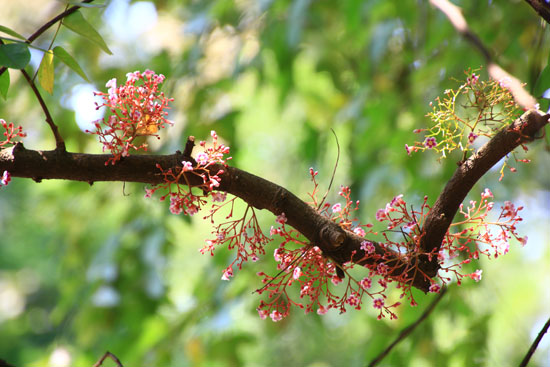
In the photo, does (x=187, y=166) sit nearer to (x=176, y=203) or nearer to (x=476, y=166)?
(x=176, y=203)

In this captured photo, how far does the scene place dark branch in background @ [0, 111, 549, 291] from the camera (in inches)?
17.7

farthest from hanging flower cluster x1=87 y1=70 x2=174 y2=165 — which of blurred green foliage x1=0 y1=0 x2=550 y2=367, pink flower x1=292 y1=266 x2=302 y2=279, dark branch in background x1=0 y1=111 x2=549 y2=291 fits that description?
blurred green foliage x1=0 y1=0 x2=550 y2=367

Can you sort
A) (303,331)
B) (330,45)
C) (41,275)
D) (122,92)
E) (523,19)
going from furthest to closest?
1. (41,275)
2. (303,331)
3. (330,45)
4. (523,19)
5. (122,92)

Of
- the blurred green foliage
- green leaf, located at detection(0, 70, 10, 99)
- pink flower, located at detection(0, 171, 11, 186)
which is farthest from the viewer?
the blurred green foliage

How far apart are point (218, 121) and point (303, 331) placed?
1892mm

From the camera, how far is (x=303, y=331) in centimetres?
303

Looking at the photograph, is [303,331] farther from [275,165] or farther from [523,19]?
[523,19]

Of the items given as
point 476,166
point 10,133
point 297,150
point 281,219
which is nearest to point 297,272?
point 281,219

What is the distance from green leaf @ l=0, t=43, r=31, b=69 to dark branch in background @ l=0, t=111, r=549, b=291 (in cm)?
7

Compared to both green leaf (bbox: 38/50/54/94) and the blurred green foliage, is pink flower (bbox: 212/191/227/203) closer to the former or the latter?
green leaf (bbox: 38/50/54/94)

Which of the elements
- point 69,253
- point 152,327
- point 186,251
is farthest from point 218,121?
point 186,251

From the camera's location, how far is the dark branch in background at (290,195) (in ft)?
1.48

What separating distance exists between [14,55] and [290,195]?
0.83ft

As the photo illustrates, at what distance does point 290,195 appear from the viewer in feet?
1.60
